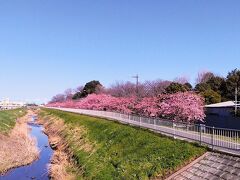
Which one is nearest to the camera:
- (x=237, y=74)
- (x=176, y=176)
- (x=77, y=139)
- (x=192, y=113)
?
(x=176, y=176)

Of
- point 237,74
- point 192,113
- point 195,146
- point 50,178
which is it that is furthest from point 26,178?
point 237,74

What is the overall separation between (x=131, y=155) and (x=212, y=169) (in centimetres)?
741

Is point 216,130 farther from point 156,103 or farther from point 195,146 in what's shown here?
point 156,103

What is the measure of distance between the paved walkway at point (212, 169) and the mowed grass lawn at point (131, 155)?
2.26ft

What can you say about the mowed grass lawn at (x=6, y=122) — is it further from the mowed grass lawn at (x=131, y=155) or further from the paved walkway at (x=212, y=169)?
the paved walkway at (x=212, y=169)

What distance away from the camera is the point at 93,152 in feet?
94.1

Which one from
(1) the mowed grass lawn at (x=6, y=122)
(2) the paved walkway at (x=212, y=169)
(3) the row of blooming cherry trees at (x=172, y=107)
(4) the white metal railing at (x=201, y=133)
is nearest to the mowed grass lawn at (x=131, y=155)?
(2) the paved walkway at (x=212, y=169)

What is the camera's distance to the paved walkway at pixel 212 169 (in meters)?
15.2

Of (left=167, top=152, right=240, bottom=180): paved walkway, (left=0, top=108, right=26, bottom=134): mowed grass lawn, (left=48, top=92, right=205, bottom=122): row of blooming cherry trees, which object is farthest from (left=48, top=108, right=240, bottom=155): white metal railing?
(left=0, top=108, right=26, bottom=134): mowed grass lawn

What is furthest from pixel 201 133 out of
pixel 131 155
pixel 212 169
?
pixel 212 169

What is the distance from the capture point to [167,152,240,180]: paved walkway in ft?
49.8

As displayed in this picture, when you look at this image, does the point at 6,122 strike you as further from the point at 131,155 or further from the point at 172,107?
the point at 131,155

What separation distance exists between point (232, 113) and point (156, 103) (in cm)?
1049

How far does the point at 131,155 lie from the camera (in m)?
22.8
